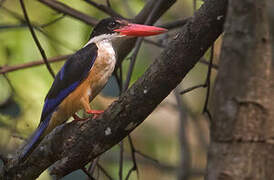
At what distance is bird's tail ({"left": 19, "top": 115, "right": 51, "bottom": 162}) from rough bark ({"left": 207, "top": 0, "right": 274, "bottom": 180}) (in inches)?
64.4

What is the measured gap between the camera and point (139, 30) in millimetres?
3480

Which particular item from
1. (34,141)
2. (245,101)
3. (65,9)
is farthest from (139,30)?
(245,101)

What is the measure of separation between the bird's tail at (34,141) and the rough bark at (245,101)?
64.4 inches

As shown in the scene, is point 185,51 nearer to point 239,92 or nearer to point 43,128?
point 239,92

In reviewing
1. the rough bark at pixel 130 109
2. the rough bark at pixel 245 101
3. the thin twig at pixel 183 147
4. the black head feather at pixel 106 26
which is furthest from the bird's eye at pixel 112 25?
the rough bark at pixel 245 101

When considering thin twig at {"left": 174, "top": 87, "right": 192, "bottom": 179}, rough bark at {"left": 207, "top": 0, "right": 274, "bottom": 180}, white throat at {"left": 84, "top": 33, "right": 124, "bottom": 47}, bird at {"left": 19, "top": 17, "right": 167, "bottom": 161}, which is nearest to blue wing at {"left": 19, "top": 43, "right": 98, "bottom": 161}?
bird at {"left": 19, "top": 17, "right": 167, "bottom": 161}

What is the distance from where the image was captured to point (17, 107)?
4066 mm

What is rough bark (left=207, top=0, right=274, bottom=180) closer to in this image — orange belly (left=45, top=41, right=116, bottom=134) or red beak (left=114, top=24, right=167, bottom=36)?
red beak (left=114, top=24, right=167, bottom=36)

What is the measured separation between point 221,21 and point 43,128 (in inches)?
56.2

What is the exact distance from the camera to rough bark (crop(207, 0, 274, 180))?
138cm

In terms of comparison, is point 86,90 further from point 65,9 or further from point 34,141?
point 65,9

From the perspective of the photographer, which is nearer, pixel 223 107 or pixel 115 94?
pixel 223 107

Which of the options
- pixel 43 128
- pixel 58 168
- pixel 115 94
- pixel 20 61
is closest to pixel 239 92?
pixel 58 168

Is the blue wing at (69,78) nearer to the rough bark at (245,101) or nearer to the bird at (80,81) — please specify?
the bird at (80,81)
